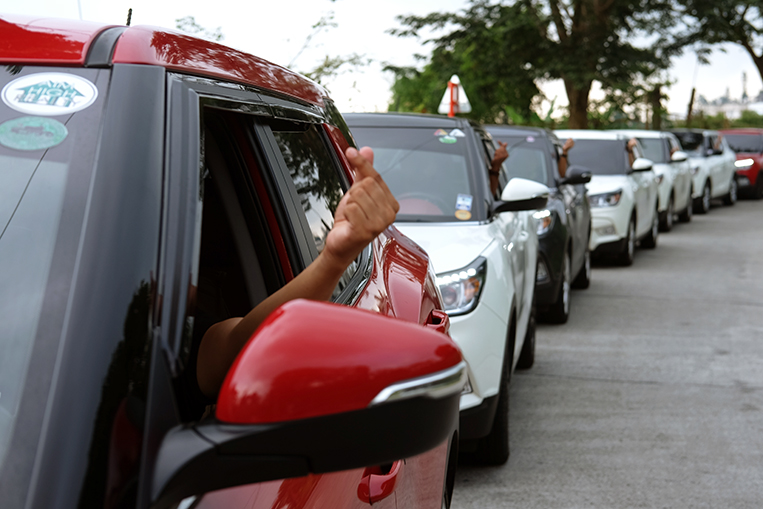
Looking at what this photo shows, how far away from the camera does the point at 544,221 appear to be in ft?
25.8

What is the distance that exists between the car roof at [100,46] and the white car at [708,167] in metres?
19.7

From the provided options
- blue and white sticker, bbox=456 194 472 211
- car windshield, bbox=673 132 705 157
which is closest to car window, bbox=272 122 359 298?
blue and white sticker, bbox=456 194 472 211

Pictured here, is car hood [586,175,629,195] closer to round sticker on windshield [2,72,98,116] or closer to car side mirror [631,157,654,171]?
car side mirror [631,157,654,171]

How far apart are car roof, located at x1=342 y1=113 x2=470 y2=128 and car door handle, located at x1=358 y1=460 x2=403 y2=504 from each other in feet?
14.0

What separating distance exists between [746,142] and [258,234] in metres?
26.8

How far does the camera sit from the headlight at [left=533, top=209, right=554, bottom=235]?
7797mm

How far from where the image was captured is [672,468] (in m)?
4.60

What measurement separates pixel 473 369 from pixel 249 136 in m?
2.52

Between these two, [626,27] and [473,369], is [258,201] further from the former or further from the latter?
[626,27]

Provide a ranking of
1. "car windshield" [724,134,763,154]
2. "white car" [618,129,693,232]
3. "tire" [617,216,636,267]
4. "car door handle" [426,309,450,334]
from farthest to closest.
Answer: "car windshield" [724,134,763,154] → "white car" [618,129,693,232] → "tire" [617,216,636,267] → "car door handle" [426,309,450,334]

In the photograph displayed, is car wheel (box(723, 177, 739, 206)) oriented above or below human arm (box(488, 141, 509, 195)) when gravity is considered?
below

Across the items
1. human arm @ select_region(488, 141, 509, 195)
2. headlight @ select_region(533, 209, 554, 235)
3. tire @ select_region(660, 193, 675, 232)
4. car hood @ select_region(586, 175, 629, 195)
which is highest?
human arm @ select_region(488, 141, 509, 195)

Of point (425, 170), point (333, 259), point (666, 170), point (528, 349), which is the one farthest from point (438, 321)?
point (666, 170)

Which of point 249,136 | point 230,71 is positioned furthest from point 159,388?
point 249,136
